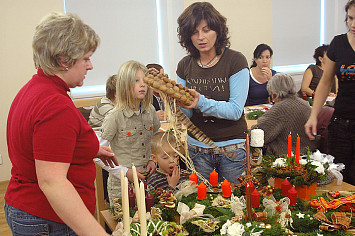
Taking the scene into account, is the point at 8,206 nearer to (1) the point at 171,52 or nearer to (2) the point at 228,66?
(2) the point at 228,66

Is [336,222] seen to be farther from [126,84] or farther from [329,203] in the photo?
[126,84]

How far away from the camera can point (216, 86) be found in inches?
82.2

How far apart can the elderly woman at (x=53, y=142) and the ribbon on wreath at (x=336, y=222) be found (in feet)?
3.02

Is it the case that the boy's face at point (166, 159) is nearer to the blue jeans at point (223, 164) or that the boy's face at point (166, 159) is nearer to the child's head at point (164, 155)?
the child's head at point (164, 155)

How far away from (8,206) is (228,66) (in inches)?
50.4

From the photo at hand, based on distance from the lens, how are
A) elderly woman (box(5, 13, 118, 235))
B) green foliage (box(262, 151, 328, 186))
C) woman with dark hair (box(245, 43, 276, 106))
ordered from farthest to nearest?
1. woman with dark hair (box(245, 43, 276, 106))
2. green foliage (box(262, 151, 328, 186))
3. elderly woman (box(5, 13, 118, 235))

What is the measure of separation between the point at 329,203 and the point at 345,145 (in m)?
0.71

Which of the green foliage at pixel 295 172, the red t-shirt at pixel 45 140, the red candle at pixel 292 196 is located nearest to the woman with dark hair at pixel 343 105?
the green foliage at pixel 295 172

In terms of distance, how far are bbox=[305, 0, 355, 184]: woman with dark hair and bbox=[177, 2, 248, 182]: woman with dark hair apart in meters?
0.58

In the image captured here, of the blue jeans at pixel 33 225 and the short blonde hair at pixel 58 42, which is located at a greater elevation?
the short blonde hair at pixel 58 42

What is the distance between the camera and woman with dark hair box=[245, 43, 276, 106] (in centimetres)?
460

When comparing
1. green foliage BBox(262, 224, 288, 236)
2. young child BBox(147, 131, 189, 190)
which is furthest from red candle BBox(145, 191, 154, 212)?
green foliage BBox(262, 224, 288, 236)

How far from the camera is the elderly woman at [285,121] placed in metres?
2.89

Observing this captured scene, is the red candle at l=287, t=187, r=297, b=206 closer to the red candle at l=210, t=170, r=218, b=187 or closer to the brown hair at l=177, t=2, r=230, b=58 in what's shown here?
the red candle at l=210, t=170, r=218, b=187
